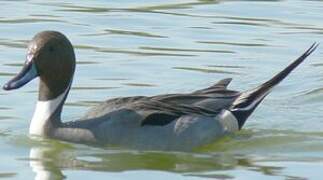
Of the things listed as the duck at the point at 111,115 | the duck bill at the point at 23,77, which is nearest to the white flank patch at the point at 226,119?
the duck at the point at 111,115

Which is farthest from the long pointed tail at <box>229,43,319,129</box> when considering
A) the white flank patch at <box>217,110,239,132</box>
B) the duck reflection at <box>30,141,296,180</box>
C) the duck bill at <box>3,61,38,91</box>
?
the duck bill at <box>3,61,38,91</box>

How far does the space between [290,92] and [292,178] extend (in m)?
3.66

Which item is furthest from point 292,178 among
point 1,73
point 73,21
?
point 73,21

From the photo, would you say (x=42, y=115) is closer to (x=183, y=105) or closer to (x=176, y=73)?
(x=183, y=105)

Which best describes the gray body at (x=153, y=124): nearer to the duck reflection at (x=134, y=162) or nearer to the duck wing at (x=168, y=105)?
the duck wing at (x=168, y=105)

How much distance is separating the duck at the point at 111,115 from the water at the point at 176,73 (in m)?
0.11

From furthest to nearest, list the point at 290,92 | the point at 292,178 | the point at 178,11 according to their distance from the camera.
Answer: the point at 178,11
the point at 290,92
the point at 292,178

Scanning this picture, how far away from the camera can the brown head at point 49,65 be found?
42.1ft

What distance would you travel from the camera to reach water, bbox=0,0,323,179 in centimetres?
1222

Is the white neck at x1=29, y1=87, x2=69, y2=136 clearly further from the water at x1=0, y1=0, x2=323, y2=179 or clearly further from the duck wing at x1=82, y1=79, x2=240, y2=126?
the duck wing at x1=82, y1=79, x2=240, y2=126

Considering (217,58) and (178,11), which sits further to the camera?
(178,11)

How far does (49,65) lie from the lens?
1293 centimetres

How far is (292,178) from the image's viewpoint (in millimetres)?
11594

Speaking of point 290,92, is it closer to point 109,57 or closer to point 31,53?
point 109,57
